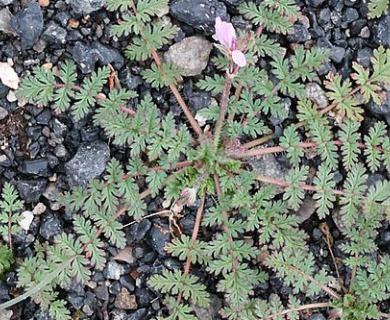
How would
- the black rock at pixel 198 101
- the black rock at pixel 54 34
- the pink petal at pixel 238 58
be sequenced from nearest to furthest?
the pink petal at pixel 238 58 → the black rock at pixel 54 34 → the black rock at pixel 198 101

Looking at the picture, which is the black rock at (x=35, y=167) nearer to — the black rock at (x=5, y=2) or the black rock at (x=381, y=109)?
the black rock at (x=5, y=2)

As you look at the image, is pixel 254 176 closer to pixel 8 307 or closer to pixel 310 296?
pixel 310 296

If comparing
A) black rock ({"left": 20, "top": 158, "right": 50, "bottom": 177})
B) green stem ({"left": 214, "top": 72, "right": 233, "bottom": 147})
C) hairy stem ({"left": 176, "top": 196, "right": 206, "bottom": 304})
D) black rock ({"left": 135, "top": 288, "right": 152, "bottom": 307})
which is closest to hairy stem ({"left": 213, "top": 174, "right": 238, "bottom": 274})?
hairy stem ({"left": 176, "top": 196, "right": 206, "bottom": 304})

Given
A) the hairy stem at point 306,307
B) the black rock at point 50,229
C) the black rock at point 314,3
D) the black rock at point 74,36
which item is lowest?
the hairy stem at point 306,307

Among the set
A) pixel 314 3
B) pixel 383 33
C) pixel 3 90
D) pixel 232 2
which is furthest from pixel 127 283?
pixel 383 33

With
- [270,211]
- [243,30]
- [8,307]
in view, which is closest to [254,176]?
[270,211]

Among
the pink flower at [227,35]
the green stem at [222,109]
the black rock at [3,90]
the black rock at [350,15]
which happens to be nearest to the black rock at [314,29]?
the black rock at [350,15]
